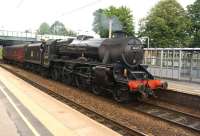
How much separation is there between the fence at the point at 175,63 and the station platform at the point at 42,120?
1132 cm

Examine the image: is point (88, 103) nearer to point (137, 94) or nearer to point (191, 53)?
point (137, 94)

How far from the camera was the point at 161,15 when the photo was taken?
57.3m

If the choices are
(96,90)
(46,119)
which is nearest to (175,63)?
(96,90)

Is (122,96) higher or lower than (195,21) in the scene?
lower

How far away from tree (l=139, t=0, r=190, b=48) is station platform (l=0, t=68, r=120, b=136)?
40.7 metres

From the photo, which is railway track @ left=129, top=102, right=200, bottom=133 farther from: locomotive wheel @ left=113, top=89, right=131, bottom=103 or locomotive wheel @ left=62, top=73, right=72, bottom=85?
locomotive wheel @ left=62, top=73, right=72, bottom=85

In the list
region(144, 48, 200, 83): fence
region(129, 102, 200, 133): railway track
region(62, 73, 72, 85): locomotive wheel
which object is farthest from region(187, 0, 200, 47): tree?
region(129, 102, 200, 133): railway track

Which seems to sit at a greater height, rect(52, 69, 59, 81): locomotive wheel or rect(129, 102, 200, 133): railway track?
rect(52, 69, 59, 81): locomotive wheel

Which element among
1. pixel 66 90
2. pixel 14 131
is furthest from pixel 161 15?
pixel 14 131

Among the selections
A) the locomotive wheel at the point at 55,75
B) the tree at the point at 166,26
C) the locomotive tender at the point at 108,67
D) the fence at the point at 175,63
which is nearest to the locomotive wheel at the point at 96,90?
the locomotive tender at the point at 108,67

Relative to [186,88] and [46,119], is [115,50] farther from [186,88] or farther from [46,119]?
[46,119]

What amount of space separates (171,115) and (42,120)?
5.02 m

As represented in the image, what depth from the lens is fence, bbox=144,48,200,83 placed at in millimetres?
22750

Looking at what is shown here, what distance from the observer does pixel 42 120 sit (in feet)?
36.0
